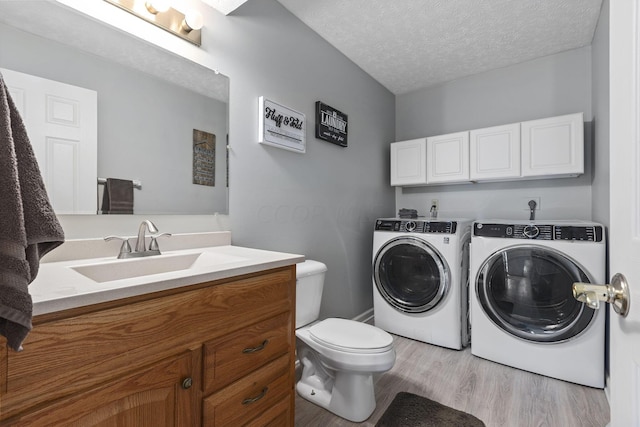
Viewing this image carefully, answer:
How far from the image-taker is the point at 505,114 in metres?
2.76

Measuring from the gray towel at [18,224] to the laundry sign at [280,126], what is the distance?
1.25 m

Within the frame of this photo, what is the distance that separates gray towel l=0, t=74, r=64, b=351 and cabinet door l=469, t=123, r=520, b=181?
278cm

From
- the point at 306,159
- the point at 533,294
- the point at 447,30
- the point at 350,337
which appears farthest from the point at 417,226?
the point at 447,30

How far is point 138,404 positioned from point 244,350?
341 mm

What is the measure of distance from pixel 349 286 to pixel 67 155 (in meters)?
2.13

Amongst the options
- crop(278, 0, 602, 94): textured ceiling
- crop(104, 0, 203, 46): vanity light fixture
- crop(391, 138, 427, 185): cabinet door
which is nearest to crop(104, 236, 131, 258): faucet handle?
crop(104, 0, 203, 46): vanity light fixture

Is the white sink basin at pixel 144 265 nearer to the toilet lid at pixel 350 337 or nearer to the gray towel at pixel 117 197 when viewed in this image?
the gray towel at pixel 117 197

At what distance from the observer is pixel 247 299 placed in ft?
3.52

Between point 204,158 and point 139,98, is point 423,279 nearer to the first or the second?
point 204,158

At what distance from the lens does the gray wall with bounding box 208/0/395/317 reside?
1742 millimetres

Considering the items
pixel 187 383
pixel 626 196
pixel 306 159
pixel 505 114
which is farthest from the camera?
pixel 505 114

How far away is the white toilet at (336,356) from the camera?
4.97 feet

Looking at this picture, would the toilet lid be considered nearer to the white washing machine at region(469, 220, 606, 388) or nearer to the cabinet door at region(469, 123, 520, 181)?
the white washing machine at region(469, 220, 606, 388)

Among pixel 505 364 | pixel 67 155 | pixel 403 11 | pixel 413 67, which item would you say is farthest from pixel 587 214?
pixel 67 155
